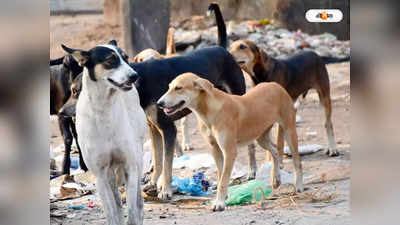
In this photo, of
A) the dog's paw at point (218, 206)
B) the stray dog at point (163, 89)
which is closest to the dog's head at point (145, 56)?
the stray dog at point (163, 89)

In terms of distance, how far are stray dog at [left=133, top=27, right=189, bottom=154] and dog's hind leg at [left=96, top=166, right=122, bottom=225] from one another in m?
1.61

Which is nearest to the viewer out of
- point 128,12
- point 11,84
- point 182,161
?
point 11,84

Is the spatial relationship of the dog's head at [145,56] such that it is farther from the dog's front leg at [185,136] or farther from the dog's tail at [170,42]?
the dog's front leg at [185,136]

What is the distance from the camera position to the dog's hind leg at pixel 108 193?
12.7 feet

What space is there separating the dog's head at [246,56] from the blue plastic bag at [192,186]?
1.11m

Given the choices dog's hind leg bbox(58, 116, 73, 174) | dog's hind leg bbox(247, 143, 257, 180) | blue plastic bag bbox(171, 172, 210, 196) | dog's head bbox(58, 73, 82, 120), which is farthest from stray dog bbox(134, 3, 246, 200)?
dog's hind leg bbox(58, 116, 73, 174)

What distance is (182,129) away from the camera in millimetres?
6617

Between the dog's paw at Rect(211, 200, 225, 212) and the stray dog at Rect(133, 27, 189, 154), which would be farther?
the stray dog at Rect(133, 27, 189, 154)

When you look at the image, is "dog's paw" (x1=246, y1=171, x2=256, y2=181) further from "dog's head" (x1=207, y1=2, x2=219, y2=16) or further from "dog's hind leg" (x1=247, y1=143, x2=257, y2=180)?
"dog's head" (x1=207, y1=2, x2=219, y2=16)

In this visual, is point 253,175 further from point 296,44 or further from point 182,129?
point 296,44

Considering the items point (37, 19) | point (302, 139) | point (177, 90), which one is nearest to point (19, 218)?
point (37, 19)

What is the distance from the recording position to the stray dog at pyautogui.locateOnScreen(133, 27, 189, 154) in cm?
539

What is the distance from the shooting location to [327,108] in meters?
6.16

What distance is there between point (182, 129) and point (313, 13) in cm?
295
